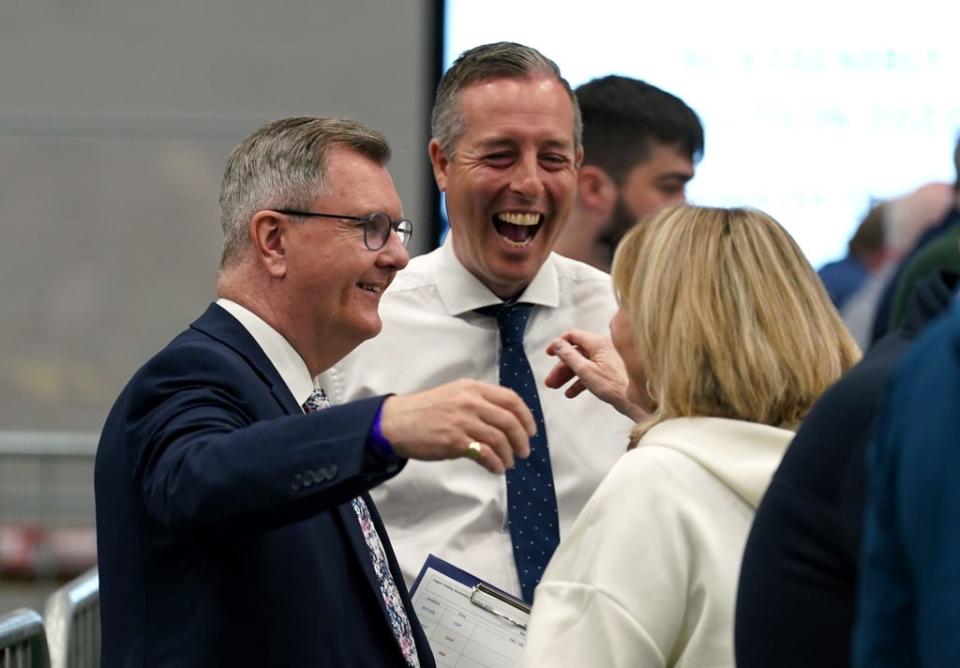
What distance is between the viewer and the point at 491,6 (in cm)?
502

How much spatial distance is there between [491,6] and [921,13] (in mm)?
1351

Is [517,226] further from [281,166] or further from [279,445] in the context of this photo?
[279,445]

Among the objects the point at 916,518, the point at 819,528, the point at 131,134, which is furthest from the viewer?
the point at 131,134

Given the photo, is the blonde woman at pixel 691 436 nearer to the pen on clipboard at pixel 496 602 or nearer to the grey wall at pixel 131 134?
the pen on clipboard at pixel 496 602

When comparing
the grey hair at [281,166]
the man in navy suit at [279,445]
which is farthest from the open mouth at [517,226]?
the grey hair at [281,166]

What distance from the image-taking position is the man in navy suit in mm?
A: 1587

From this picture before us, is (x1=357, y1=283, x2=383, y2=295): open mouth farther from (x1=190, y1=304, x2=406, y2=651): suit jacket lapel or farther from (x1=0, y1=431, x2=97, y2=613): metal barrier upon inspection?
(x1=0, y1=431, x2=97, y2=613): metal barrier

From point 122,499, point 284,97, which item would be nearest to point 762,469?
point 122,499

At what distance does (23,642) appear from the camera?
2.53 m

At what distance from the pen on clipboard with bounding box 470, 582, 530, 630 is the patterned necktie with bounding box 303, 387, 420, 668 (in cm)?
28

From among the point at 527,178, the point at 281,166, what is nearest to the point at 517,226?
the point at 527,178

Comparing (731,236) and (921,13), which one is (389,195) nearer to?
(731,236)

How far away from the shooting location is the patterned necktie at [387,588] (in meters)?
1.96

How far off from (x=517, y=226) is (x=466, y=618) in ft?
2.44
